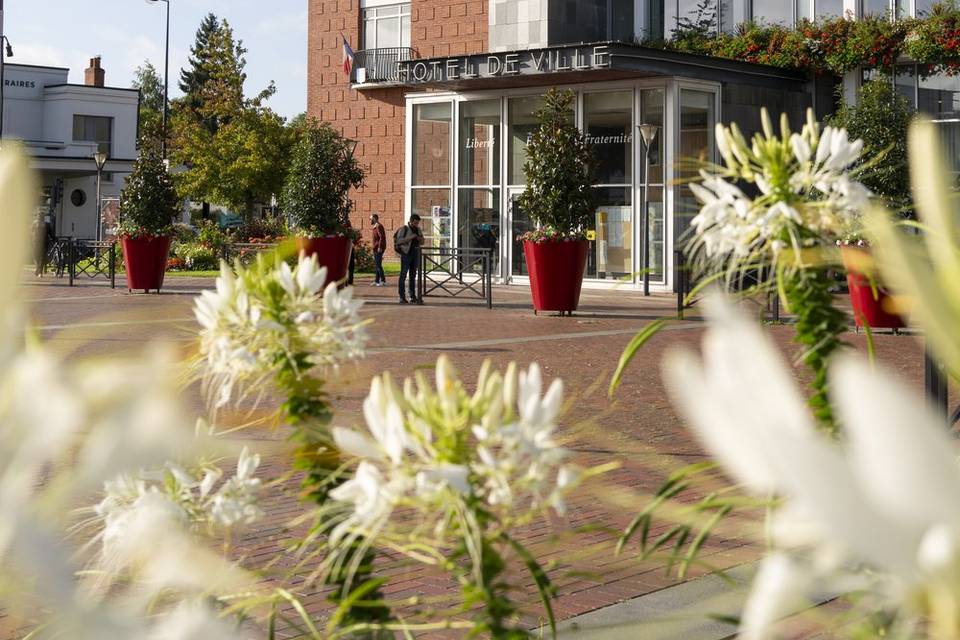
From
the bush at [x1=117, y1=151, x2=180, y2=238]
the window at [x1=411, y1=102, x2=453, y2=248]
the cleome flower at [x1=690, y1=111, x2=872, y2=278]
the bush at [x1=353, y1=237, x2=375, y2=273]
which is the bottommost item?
the cleome flower at [x1=690, y1=111, x2=872, y2=278]

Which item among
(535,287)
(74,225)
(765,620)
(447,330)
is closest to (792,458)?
(765,620)

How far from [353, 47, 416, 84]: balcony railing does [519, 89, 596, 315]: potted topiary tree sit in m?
15.6

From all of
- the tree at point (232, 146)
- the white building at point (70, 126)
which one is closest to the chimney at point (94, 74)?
the white building at point (70, 126)

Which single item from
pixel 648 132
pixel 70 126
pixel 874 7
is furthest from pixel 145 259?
pixel 70 126

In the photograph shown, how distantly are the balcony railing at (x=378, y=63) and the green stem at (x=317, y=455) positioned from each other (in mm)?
33181

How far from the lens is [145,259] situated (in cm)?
2342

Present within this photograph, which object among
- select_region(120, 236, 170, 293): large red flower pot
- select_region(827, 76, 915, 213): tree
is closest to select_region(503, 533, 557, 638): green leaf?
select_region(120, 236, 170, 293): large red flower pot

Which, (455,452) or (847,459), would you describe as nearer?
(847,459)

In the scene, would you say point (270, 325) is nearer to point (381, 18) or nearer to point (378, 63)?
point (378, 63)

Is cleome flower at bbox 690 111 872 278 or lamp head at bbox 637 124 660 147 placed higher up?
lamp head at bbox 637 124 660 147

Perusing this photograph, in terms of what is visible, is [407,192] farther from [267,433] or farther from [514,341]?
[267,433]

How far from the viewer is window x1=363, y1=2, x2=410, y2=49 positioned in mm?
34156

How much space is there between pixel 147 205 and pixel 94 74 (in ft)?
151

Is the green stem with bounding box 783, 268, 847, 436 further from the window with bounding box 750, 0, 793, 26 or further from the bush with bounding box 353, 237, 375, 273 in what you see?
the bush with bounding box 353, 237, 375, 273
